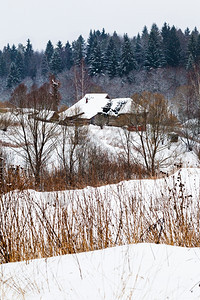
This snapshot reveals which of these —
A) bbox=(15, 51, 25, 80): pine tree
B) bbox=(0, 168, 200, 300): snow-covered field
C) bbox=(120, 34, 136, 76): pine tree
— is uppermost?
bbox=(15, 51, 25, 80): pine tree

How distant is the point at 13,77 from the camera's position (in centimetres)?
6506

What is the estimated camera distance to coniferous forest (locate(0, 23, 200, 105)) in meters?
46.5

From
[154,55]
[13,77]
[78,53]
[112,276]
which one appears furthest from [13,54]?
[112,276]

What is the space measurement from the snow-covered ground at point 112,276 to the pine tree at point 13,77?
6856cm

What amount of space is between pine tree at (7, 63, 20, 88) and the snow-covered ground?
68556 millimetres

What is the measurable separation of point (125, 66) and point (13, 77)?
31.6 metres

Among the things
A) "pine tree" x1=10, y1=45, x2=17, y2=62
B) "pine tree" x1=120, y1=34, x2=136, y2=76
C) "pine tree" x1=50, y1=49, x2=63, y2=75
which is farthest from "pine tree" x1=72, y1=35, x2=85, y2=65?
"pine tree" x1=10, y1=45, x2=17, y2=62

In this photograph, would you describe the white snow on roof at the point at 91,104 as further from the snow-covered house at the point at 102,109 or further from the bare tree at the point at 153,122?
the bare tree at the point at 153,122

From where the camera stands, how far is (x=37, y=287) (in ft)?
7.28

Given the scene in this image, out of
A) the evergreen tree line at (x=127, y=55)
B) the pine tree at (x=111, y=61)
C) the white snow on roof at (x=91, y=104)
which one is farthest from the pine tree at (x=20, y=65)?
the white snow on roof at (x=91, y=104)

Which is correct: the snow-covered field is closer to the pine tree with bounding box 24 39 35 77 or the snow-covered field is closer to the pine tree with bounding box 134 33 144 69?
the pine tree with bounding box 134 33 144 69

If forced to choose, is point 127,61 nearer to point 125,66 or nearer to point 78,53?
point 125,66

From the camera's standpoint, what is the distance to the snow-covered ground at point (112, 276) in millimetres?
2035

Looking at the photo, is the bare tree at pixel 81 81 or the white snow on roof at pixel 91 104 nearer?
the bare tree at pixel 81 81
